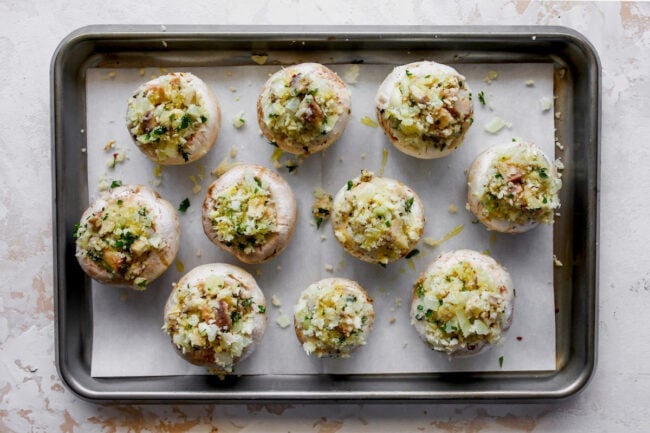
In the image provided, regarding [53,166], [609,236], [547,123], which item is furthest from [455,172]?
[53,166]

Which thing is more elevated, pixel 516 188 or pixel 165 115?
pixel 165 115

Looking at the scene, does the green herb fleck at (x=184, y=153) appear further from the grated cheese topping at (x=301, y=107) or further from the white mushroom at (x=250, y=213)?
the grated cheese topping at (x=301, y=107)

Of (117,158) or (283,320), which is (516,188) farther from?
(117,158)

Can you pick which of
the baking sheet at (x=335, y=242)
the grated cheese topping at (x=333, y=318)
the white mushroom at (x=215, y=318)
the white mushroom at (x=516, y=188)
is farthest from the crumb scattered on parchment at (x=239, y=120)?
the white mushroom at (x=516, y=188)

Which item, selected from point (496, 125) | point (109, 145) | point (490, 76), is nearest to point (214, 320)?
point (109, 145)

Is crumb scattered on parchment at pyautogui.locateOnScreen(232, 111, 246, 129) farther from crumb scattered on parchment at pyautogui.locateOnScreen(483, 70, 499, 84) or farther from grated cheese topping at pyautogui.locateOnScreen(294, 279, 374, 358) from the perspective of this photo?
crumb scattered on parchment at pyautogui.locateOnScreen(483, 70, 499, 84)

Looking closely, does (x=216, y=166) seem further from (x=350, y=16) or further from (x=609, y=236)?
(x=609, y=236)
